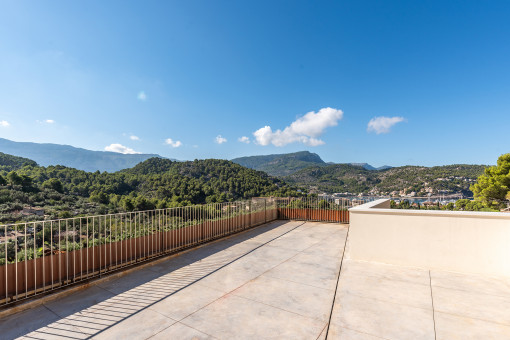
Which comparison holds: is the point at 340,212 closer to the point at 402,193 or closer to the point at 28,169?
the point at 402,193

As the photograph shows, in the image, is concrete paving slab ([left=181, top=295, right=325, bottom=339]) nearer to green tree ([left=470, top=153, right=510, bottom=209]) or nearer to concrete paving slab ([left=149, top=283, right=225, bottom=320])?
concrete paving slab ([left=149, top=283, right=225, bottom=320])

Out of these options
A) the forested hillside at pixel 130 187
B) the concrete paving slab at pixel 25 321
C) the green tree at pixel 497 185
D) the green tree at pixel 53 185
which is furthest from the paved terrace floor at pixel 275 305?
the green tree at pixel 53 185

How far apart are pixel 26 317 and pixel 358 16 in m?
21.5

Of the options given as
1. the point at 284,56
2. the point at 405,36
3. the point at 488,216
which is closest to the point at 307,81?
the point at 284,56

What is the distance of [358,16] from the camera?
54.7 feet

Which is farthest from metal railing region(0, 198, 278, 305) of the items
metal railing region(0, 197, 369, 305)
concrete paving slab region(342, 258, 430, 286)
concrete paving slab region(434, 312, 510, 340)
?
concrete paving slab region(434, 312, 510, 340)

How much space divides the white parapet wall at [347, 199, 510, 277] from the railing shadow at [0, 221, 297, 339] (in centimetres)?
291

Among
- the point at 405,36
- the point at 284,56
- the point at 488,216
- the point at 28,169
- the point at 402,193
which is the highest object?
the point at 284,56

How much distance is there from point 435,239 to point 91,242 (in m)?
6.54

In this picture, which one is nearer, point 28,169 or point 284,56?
point 284,56

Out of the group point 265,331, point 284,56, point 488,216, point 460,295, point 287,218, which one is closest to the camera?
point 265,331

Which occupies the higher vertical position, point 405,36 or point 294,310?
point 405,36

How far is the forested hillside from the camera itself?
27.7m

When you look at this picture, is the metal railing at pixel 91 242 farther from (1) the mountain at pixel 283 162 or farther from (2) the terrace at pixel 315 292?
(1) the mountain at pixel 283 162
